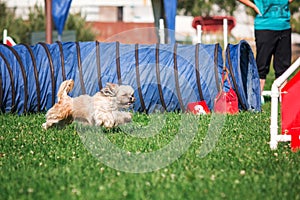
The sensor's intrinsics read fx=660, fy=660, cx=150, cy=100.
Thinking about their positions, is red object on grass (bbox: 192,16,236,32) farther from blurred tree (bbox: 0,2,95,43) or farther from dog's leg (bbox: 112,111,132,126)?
dog's leg (bbox: 112,111,132,126)

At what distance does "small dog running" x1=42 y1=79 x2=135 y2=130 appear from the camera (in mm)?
6395

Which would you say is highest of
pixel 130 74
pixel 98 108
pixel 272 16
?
pixel 272 16

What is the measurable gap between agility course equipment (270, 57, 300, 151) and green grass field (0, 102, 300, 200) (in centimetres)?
11

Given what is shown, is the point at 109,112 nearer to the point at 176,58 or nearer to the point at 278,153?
the point at 278,153

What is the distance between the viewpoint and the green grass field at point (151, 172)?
416 cm

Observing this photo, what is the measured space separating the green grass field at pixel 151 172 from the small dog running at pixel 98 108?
0.42 feet

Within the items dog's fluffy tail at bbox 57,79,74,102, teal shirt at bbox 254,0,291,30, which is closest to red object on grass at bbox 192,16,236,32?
teal shirt at bbox 254,0,291,30

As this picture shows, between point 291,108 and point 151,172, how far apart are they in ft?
5.33

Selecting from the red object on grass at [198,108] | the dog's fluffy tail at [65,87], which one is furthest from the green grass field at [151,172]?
the red object on grass at [198,108]

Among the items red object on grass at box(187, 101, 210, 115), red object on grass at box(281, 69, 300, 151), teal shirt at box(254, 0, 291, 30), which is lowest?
red object on grass at box(187, 101, 210, 115)

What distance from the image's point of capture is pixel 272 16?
894 cm

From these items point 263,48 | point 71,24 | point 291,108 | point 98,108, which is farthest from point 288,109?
point 71,24

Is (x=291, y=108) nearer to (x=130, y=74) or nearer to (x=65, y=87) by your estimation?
(x=65, y=87)

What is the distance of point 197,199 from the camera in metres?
4.01
